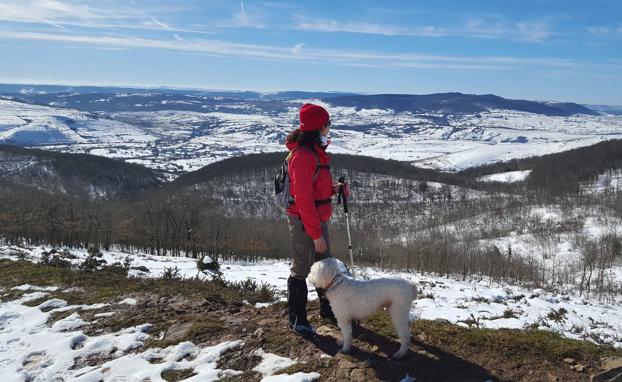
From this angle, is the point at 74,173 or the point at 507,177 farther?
the point at 507,177

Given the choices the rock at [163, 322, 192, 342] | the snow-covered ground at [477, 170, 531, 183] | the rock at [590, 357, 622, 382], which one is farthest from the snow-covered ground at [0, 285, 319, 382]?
the snow-covered ground at [477, 170, 531, 183]

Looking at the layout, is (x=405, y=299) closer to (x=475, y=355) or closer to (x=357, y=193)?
(x=475, y=355)

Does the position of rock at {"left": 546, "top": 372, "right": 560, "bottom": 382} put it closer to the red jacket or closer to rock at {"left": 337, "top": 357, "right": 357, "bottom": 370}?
rock at {"left": 337, "top": 357, "right": 357, "bottom": 370}

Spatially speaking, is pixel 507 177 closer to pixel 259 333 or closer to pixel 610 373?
pixel 610 373

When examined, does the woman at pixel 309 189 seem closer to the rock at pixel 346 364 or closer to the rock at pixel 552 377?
the rock at pixel 346 364

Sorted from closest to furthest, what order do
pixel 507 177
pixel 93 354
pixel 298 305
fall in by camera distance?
pixel 298 305 → pixel 93 354 → pixel 507 177

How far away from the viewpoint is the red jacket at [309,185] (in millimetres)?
4715

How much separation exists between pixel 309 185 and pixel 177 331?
111 inches

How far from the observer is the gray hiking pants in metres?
5.10

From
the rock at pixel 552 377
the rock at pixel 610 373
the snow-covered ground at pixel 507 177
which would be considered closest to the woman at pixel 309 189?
the rock at pixel 552 377

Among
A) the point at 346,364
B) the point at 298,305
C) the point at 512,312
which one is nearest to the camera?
the point at 346,364

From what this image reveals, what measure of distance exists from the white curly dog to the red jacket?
391 mm

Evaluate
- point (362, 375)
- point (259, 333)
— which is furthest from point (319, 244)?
point (259, 333)

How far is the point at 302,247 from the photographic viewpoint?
5.14m
